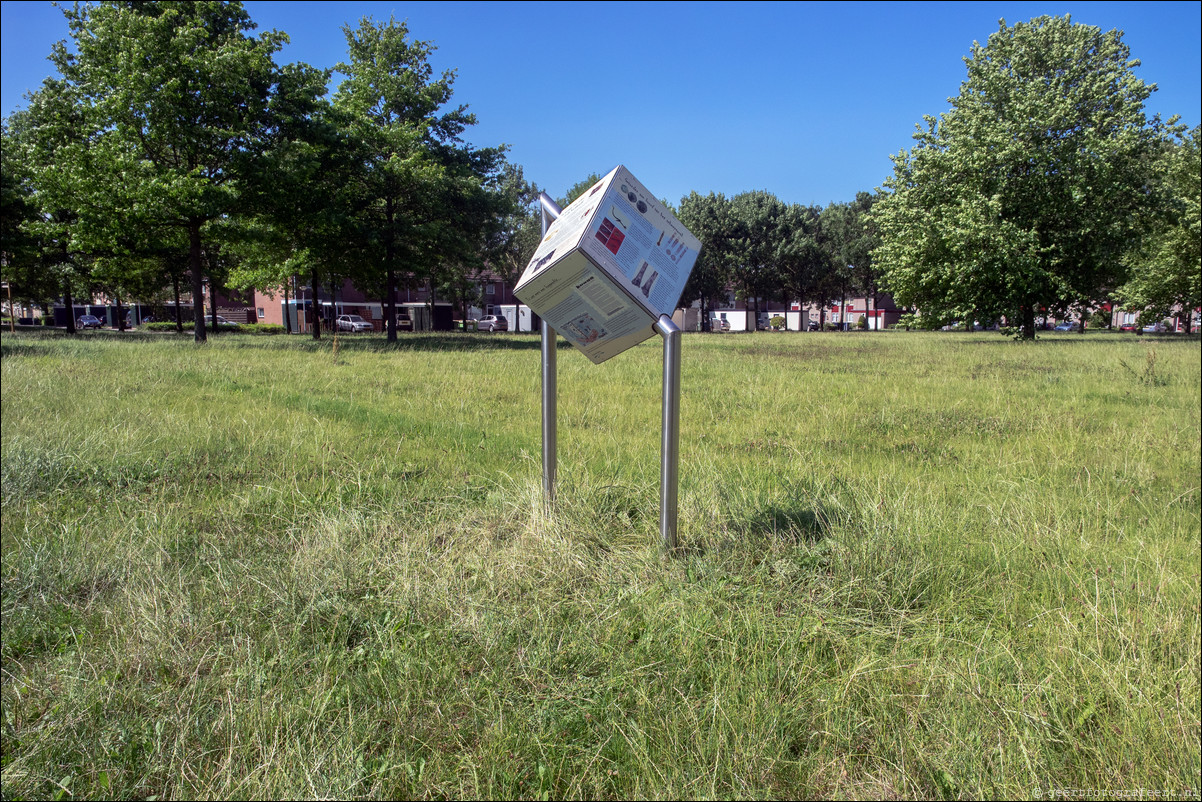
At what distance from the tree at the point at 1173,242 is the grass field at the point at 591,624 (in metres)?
33.0

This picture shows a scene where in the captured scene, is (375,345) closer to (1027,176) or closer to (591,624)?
(591,624)

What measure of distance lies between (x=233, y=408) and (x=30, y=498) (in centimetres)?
407

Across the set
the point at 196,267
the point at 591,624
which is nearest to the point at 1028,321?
the point at 196,267

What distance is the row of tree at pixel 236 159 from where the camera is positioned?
22.8m

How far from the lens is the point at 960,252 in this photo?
28.2 m

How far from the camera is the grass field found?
7.54 feet

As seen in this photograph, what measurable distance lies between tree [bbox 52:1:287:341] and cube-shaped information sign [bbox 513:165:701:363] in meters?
23.9

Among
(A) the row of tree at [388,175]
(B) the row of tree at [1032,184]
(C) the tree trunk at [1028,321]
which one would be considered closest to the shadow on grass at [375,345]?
(A) the row of tree at [388,175]

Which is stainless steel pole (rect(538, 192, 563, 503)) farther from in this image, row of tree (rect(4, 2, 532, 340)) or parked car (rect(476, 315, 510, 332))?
parked car (rect(476, 315, 510, 332))

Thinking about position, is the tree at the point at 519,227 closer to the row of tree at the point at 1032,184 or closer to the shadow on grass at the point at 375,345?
the shadow on grass at the point at 375,345

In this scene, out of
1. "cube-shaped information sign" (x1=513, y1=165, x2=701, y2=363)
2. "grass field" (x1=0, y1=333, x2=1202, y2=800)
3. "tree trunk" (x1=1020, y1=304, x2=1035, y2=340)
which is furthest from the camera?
"tree trunk" (x1=1020, y1=304, x2=1035, y2=340)

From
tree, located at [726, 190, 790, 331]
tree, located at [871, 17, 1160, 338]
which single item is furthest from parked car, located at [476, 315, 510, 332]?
tree, located at [871, 17, 1160, 338]

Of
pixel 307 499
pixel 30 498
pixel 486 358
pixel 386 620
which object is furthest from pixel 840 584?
pixel 486 358

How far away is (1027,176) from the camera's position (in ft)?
94.2
